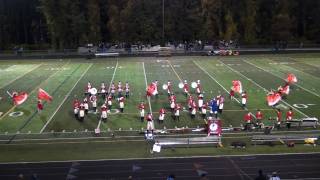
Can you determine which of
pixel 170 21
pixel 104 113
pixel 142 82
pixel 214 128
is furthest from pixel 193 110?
pixel 170 21

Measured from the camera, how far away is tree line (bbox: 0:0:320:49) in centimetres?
6531

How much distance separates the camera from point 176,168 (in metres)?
19.1

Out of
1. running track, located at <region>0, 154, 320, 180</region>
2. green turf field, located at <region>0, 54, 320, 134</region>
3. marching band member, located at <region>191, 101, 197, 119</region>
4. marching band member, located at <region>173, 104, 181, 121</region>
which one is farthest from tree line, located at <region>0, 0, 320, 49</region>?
running track, located at <region>0, 154, 320, 180</region>

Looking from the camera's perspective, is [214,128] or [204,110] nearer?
[214,128]

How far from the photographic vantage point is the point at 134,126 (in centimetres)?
2502

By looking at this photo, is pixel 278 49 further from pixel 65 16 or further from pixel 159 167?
pixel 159 167

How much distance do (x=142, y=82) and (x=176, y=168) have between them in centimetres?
1865

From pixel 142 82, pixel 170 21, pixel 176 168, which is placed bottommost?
pixel 176 168

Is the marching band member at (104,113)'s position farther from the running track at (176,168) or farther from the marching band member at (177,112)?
the running track at (176,168)

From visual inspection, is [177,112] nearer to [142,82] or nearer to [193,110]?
[193,110]

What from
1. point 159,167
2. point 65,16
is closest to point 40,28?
point 65,16

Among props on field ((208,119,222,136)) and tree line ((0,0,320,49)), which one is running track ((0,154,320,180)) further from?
tree line ((0,0,320,49))

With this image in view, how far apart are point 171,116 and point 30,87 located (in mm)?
13261

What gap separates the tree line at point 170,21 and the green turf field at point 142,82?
13.0 m
